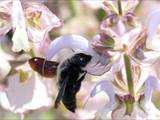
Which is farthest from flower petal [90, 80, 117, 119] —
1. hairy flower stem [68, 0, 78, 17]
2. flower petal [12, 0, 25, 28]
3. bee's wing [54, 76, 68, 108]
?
hairy flower stem [68, 0, 78, 17]

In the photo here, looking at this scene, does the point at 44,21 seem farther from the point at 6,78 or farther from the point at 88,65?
the point at 6,78

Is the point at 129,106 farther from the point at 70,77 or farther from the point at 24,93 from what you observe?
the point at 24,93

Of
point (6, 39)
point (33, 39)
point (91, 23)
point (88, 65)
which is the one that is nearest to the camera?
point (88, 65)

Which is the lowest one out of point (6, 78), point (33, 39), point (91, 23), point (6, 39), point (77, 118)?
point (91, 23)

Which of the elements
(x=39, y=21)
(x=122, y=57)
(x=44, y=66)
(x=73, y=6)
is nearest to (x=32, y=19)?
(x=39, y=21)

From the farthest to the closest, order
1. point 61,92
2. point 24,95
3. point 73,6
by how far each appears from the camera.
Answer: point 73,6, point 24,95, point 61,92

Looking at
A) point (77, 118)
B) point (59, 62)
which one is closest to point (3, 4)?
point (59, 62)
